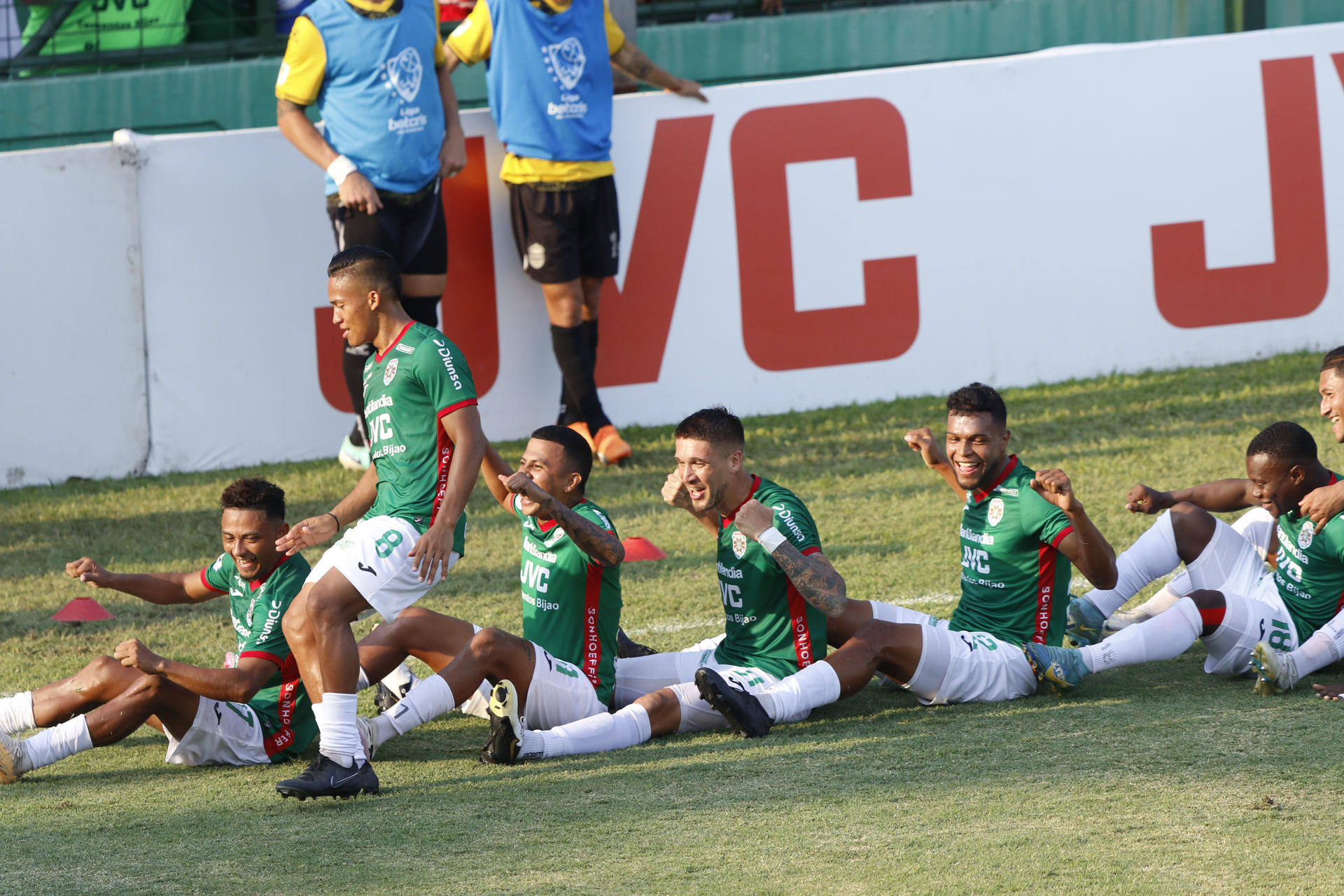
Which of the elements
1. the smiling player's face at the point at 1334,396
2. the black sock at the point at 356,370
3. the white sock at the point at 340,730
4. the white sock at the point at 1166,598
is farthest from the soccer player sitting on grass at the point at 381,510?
the black sock at the point at 356,370

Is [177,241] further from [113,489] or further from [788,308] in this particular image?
[788,308]

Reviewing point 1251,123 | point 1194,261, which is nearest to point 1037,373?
point 1194,261

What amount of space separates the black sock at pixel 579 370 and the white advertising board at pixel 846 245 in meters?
0.49

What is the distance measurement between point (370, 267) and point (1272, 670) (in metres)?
2.73

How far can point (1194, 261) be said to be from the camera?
335 inches

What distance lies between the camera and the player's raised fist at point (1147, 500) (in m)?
4.84

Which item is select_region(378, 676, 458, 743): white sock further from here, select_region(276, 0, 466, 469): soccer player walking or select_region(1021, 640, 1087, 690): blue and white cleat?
select_region(276, 0, 466, 469): soccer player walking

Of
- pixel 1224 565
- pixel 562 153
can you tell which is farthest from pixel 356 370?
pixel 1224 565

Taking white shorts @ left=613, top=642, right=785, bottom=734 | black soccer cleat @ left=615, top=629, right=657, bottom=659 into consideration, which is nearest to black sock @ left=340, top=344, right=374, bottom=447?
black soccer cleat @ left=615, top=629, right=657, bottom=659

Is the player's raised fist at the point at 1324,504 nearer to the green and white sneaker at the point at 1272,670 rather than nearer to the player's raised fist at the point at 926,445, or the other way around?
the green and white sneaker at the point at 1272,670

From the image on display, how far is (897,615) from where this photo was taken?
16.2 ft

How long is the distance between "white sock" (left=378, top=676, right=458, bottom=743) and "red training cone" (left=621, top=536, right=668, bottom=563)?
87.7 inches

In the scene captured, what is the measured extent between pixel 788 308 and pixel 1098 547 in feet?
13.2

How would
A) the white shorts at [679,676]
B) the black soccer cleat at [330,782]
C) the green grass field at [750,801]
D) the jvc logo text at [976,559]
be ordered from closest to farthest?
the green grass field at [750,801]
the black soccer cleat at [330,782]
the white shorts at [679,676]
the jvc logo text at [976,559]
